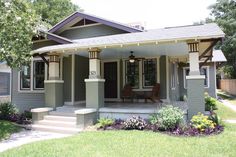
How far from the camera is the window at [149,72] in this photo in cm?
1395

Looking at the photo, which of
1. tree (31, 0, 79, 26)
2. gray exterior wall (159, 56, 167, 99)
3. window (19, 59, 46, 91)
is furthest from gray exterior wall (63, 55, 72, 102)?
tree (31, 0, 79, 26)

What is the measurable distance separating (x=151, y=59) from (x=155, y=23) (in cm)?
1887

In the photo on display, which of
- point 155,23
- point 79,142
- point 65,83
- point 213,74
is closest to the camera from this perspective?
point 79,142

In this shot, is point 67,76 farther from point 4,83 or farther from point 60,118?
point 4,83

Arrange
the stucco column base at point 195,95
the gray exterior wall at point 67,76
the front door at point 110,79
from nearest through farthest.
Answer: the stucco column base at point 195,95 → the gray exterior wall at point 67,76 → the front door at point 110,79

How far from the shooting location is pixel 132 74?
47.8 feet

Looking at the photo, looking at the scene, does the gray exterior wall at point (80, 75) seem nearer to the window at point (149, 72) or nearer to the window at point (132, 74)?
the window at point (132, 74)

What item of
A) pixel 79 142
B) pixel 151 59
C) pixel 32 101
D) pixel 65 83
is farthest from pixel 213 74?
pixel 79 142

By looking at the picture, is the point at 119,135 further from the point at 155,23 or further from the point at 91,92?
the point at 155,23

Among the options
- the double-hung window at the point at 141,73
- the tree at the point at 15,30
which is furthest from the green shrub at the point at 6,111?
the double-hung window at the point at 141,73

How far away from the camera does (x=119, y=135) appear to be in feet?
27.1

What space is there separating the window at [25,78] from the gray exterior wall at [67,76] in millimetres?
2176

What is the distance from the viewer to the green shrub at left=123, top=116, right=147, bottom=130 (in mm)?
9016

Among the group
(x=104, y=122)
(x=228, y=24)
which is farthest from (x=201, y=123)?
(x=228, y=24)
